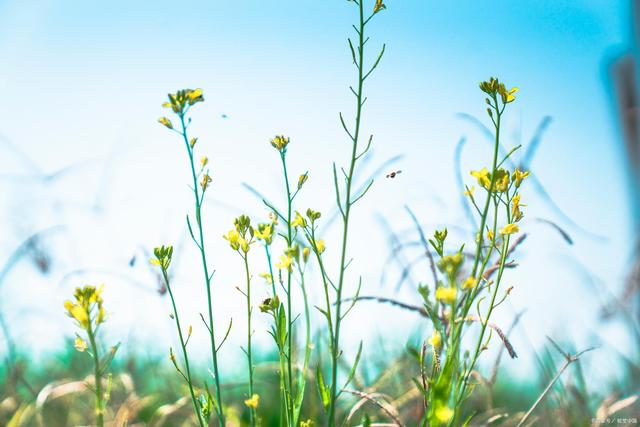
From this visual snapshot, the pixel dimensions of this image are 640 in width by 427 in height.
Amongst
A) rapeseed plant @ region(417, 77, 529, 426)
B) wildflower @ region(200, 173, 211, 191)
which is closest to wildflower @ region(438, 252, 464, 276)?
rapeseed plant @ region(417, 77, 529, 426)

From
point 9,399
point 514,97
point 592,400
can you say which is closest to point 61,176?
point 9,399

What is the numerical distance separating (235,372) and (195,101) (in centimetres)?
210

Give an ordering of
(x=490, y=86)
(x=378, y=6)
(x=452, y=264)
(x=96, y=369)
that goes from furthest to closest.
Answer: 1. (x=378, y=6)
2. (x=490, y=86)
3. (x=96, y=369)
4. (x=452, y=264)

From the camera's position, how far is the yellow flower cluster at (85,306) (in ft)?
3.41

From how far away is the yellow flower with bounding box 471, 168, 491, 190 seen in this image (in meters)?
1.16

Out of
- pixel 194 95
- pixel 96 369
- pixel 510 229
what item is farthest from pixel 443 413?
pixel 194 95

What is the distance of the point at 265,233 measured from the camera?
125cm

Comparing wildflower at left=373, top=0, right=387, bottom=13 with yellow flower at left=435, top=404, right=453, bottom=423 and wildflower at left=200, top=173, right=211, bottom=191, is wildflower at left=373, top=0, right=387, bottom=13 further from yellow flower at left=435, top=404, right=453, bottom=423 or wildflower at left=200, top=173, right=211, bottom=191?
yellow flower at left=435, top=404, right=453, bottom=423

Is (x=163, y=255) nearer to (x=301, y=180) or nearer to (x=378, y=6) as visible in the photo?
(x=301, y=180)

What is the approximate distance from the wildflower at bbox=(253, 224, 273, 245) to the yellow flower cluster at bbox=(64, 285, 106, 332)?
0.32m

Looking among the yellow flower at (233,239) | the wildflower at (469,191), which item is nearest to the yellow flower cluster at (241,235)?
the yellow flower at (233,239)

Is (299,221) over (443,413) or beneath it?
over

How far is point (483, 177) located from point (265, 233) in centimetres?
43

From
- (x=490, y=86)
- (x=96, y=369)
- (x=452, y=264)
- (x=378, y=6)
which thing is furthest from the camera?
(x=378, y=6)
